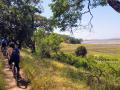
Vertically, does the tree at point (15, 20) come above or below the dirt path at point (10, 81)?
above

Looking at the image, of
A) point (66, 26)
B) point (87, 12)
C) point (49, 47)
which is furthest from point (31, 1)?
point (87, 12)

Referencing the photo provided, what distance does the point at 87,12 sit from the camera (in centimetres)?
2467

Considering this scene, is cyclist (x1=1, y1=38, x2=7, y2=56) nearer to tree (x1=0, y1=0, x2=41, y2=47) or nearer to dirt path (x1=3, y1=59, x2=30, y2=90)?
dirt path (x1=3, y1=59, x2=30, y2=90)

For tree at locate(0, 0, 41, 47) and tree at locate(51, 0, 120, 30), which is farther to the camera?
tree at locate(0, 0, 41, 47)

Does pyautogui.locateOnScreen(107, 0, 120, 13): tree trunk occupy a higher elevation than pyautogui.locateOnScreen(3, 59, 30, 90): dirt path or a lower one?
higher

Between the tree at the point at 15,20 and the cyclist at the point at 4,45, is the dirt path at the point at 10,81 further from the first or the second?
the tree at the point at 15,20

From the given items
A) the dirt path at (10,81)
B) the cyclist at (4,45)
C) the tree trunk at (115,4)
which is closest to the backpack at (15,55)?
the dirt path at (10,81)

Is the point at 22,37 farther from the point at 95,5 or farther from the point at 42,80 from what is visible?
the point at 42,80

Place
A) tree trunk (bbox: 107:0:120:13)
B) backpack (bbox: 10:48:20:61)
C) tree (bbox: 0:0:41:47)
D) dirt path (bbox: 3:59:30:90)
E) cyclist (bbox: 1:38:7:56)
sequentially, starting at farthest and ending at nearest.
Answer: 1. tree (bbox: 0:0:41:47)
2. cyclist (bbox: 1:38:7:56)
3. tree trunk (bbox: 107:0:120:13)
4. backpack (bbox: 10:48:20:61)
5. dirt path (bbox: 3:59:30:90)

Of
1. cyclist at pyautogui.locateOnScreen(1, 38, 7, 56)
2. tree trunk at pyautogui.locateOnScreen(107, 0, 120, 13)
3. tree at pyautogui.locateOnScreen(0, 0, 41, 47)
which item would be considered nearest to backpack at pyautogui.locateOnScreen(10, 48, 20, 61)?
tree trunk at pyautogui.locateOnScreen(107, 0, 120, 13)

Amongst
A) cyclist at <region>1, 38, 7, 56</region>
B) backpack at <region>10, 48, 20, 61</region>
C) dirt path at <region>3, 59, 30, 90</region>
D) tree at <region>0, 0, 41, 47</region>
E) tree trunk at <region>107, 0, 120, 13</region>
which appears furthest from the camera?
tree at <region>0, 0, 41, 47</region>

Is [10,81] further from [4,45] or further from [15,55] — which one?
[4,45]

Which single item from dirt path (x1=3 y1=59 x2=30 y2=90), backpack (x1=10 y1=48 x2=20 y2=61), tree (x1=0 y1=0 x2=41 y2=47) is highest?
tree (x1=0 y1=0 x2=41 y2=47)

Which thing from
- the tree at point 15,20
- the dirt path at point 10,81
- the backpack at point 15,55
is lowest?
the dirt path at point 10,81
